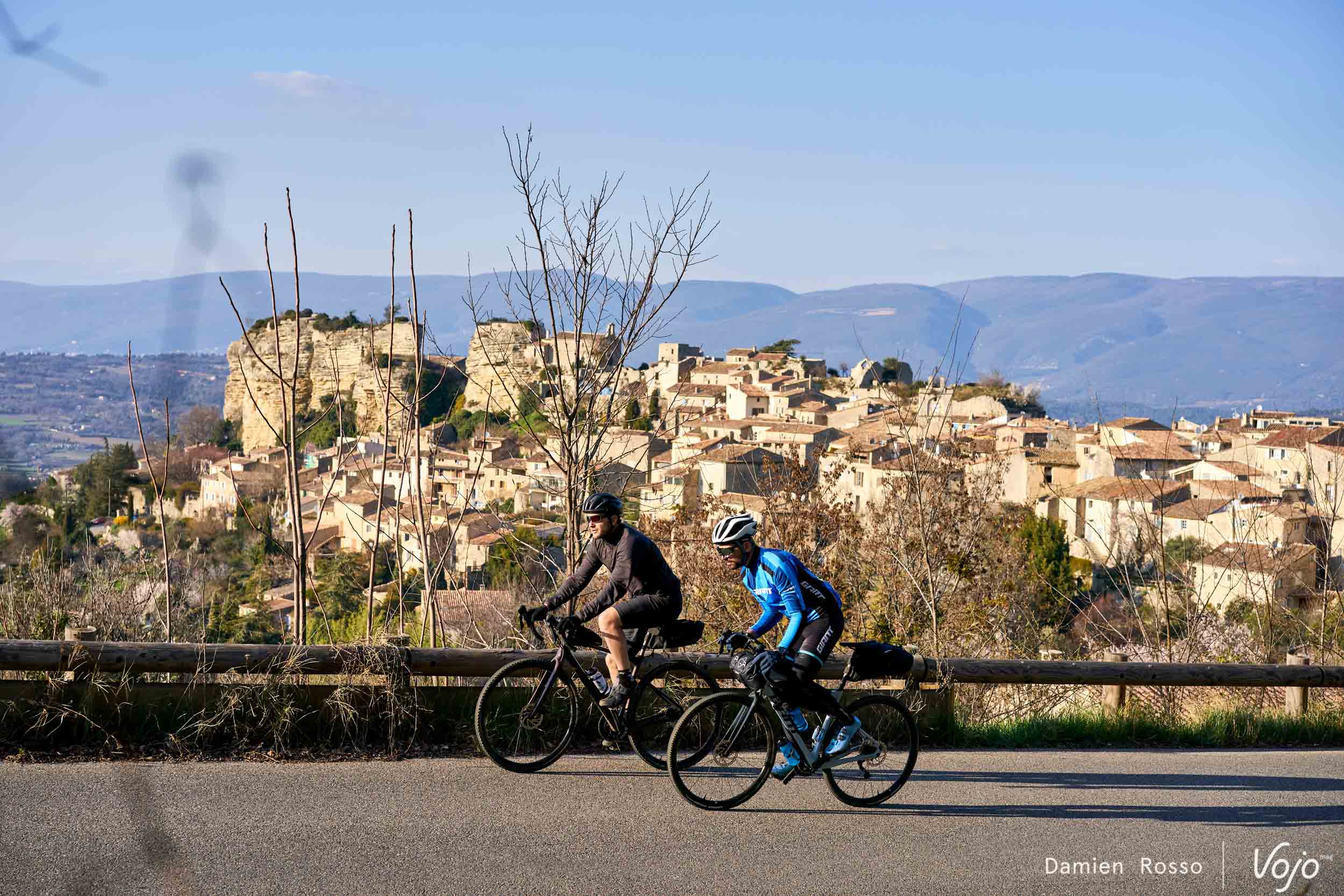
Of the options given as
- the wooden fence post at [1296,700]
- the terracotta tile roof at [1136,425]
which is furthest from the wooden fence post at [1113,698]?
the terracotta tile roof at [1136,425]

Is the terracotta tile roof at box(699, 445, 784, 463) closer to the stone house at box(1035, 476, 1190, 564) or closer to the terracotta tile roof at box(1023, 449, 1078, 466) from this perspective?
the stone house at box(1035, 476, 1190, 564)

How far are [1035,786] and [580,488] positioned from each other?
13.4 feet

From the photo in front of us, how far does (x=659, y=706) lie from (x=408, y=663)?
4.53ft

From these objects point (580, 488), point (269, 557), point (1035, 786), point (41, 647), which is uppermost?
point (580, 488)

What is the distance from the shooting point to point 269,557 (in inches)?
1522

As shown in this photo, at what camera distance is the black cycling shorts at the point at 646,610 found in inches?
236

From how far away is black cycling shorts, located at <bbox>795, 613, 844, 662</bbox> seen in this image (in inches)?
221

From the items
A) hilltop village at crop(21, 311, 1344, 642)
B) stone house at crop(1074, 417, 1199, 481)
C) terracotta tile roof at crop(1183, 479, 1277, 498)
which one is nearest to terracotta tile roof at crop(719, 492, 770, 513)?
hilltop village at crop(21, 311, 1344, 642)

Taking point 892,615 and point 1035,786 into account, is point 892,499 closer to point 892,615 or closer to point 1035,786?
point 892,615

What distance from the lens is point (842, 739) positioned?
5.76m

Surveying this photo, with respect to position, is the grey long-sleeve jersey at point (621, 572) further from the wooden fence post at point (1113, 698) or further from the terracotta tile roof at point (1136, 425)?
the terracotta tile roof at point (1136, 425)

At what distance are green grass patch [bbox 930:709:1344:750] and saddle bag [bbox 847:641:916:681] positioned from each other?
59.1 inches

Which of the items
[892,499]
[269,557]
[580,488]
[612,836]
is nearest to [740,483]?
[269,557]

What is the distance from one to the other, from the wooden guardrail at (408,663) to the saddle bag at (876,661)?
796 mm
